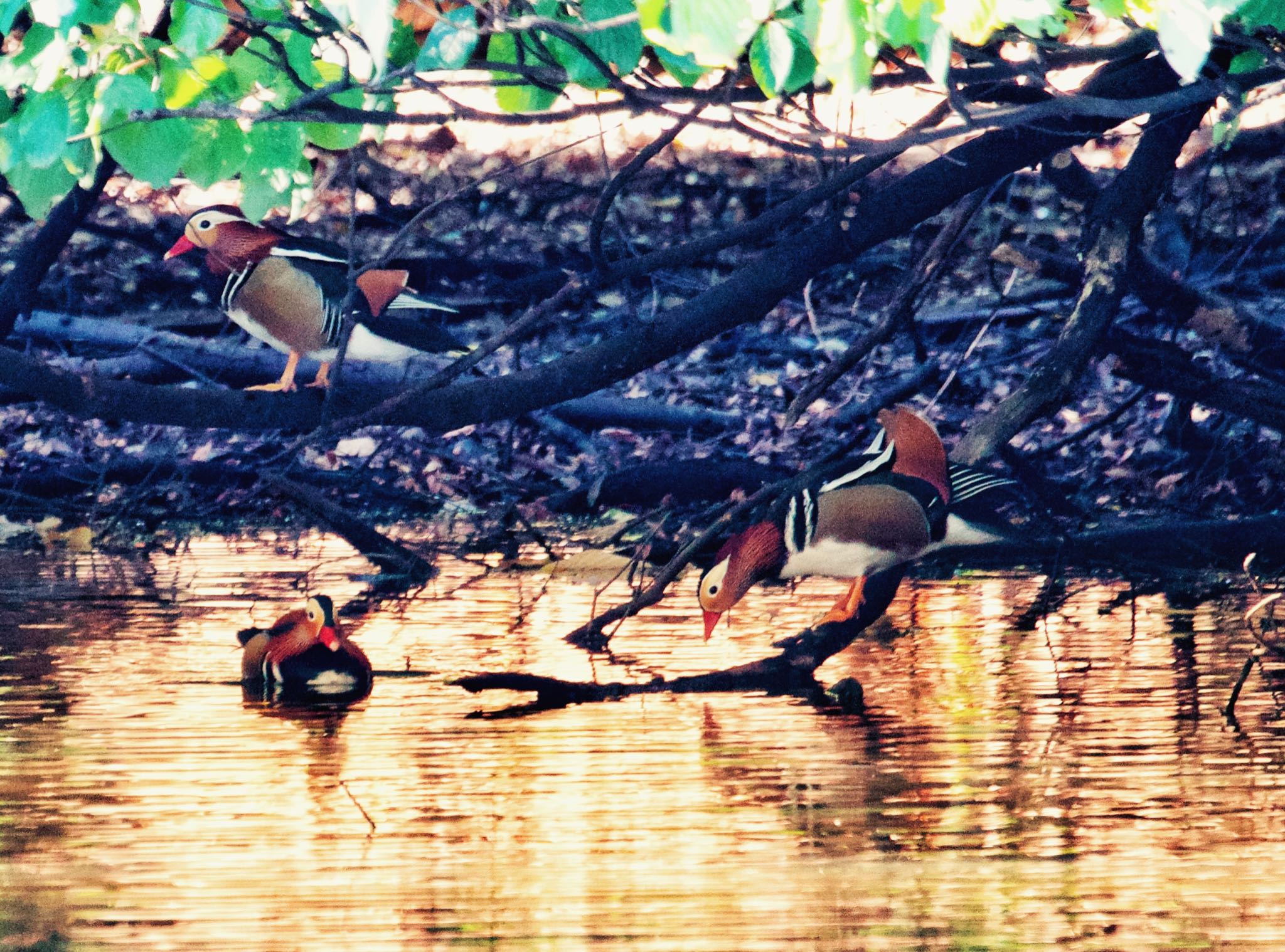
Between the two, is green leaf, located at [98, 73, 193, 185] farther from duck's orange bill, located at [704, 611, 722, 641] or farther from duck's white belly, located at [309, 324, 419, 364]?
duck's white belly, located at [309, 324, 419, 364]

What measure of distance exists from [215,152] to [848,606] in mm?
2052

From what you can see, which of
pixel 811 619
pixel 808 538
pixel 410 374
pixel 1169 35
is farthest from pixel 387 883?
pixel 410 374

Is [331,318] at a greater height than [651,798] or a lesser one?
greater

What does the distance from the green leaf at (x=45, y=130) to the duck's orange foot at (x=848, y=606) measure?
233 centimetres

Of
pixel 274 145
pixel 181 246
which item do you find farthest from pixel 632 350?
pixel 181 246

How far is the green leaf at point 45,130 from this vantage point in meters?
3.91

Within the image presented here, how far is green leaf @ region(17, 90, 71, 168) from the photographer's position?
3.91m

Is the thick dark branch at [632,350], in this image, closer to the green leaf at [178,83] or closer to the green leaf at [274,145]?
the green leaf at [274,145]

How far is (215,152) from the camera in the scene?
15.1ft

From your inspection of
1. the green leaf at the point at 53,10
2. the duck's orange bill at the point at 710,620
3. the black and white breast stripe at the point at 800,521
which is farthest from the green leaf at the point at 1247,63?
the green leaf at the point at 53,10

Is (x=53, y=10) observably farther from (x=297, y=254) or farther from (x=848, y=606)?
(x=297, y=254)

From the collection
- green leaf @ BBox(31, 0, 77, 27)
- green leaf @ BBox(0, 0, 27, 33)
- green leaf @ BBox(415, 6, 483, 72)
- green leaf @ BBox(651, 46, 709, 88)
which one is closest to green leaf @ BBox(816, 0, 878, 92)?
green leaf @ BBox(651, 46, 709, 88)

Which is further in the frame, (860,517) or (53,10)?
(860,517)

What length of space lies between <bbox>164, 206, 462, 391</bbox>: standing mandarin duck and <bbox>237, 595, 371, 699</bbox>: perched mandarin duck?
1.81 metres
